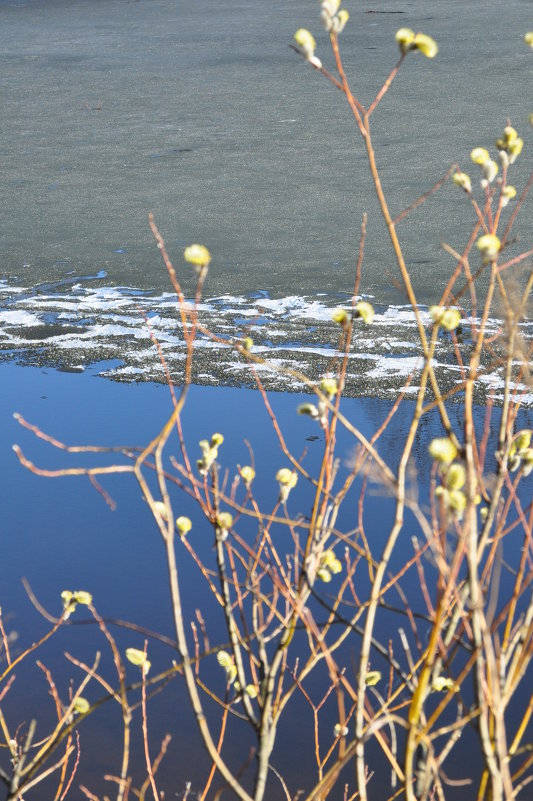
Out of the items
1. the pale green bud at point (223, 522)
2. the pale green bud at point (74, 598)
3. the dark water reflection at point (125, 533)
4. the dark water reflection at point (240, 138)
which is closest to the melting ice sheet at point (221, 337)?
the dark water reflection at point (125, 533)

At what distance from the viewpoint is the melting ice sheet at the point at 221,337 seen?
14.6ft

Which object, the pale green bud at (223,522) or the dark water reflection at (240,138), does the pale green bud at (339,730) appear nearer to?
the pale green bud at (223,522)

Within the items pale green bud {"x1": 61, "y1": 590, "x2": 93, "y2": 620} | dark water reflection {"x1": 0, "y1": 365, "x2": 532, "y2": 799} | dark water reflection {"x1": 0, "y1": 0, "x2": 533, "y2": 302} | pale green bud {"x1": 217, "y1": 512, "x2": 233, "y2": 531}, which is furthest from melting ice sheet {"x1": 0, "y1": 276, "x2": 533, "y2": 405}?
pale green bud {"x1": 217, "y1": 512, "x2": 233, "y2": 531}

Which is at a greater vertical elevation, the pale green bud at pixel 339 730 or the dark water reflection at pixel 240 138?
the pale green bud at pixel 339 730

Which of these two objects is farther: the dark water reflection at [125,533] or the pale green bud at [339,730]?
the dark water reflection at [125,533]

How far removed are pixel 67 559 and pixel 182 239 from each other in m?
3.67

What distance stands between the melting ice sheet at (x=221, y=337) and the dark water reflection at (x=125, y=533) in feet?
0.56

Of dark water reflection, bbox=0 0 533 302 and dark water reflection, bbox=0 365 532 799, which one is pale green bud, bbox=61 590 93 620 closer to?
dark water reflection, bbox=0 365 532 799

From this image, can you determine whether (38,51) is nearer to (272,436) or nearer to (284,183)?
(284,183)

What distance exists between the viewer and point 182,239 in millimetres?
6527

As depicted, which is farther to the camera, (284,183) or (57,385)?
(284,183)

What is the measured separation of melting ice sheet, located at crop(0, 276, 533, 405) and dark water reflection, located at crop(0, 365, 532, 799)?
172mm

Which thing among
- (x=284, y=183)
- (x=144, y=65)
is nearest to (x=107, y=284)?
(x=284, y=183)

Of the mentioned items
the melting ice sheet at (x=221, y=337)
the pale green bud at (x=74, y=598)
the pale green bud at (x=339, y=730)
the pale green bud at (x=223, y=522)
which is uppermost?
the pale green bud at (x=223, y=522)
